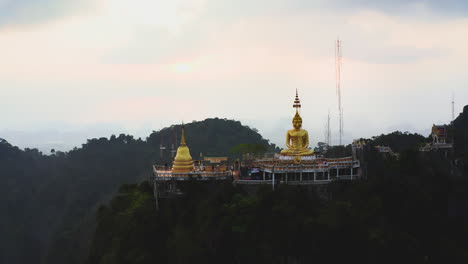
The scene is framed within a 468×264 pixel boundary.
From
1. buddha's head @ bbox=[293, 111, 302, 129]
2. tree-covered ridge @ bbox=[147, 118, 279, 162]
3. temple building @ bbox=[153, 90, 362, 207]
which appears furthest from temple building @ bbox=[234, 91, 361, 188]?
tree-covered ridge @ bbox=[147, 118, 279, 162]

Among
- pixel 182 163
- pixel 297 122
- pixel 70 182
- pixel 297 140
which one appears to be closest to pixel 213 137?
pixel 70 182

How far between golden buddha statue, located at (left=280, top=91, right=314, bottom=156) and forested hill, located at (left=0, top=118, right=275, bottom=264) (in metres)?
42.4

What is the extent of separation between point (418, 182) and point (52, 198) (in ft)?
257

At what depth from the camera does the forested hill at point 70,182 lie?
80.8m

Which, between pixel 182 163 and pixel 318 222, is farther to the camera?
pixel 182 163

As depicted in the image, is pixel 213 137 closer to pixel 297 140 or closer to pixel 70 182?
pixel 70 182

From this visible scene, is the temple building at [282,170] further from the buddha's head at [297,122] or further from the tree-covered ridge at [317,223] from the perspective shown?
the tree-covered ridge at [317,223]

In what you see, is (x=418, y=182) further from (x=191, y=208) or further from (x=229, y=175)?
(x=191, y=208)

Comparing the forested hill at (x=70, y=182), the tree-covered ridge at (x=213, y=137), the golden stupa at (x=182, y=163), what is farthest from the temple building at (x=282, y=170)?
the tree-covered ridge at (x=213, y=137)

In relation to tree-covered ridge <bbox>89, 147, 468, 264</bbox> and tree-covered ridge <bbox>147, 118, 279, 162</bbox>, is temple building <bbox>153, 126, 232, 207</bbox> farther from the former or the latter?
tree-covered ridge <bbox>147, 118, 279, 162</bbox>

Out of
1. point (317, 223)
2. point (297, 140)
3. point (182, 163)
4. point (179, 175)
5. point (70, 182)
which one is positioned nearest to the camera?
point (317, 223)

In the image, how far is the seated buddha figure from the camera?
35.0 meters

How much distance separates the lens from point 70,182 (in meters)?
101

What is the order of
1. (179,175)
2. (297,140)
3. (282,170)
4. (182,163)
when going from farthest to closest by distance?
(297,140), (182,163), (179,175), (282,170)
